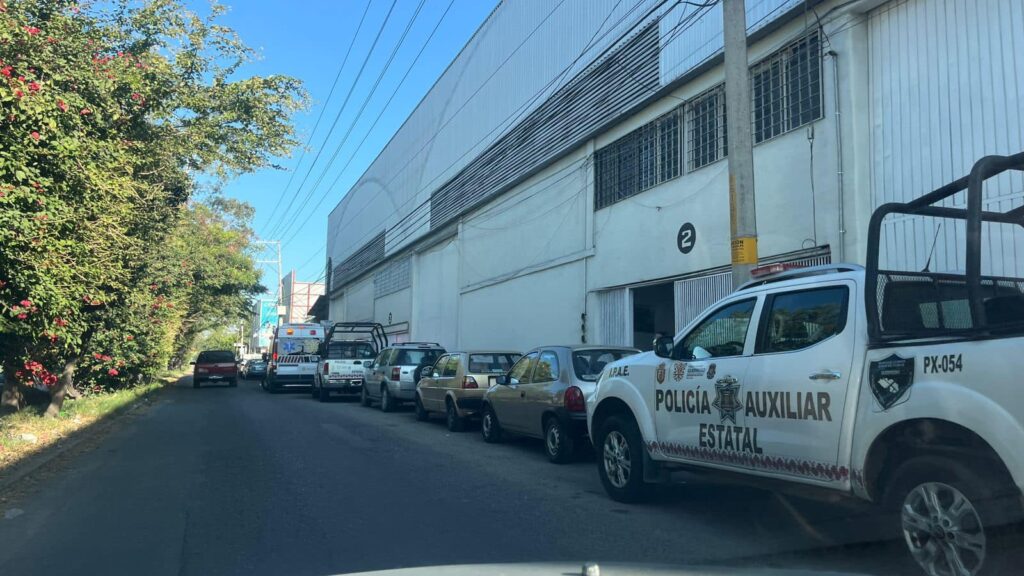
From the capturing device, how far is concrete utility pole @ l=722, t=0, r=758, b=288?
9.17 metres

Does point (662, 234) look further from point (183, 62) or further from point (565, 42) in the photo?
point (183, 62)

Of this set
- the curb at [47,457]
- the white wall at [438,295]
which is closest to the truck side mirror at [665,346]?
the curb at [47,457]

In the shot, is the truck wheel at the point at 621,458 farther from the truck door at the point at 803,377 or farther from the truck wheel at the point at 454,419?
the truck wheel at the point at 454,419

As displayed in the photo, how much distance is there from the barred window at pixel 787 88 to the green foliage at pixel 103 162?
978 centimetres

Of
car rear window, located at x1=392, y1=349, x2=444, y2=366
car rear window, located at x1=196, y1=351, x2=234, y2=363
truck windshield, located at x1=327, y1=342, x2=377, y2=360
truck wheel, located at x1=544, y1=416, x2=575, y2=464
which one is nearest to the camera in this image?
truck wheel, located at x1=544, y1=416, x2=575, y2=464

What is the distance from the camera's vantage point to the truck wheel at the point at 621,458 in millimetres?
7141

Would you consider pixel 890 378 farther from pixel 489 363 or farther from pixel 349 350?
pixel 349 350

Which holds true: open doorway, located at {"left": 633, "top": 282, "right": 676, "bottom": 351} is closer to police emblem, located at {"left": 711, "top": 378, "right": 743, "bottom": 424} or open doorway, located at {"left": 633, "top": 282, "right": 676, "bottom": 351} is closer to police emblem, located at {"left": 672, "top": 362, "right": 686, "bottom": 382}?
police emblem, located at {"left": 672, "top": 362, "right": 686, "bottom": 382}

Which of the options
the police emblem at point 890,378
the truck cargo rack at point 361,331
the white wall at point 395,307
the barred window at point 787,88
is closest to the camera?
the police emblem at point 890,378

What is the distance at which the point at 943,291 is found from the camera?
543 centimetres

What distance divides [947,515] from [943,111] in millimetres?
6986

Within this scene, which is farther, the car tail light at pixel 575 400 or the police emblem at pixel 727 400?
the car tail light at pixel 575 400

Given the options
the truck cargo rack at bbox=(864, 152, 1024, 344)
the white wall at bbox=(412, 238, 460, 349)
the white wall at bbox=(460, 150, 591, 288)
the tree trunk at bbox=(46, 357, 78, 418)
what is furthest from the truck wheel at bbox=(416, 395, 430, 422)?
the truck cargo rack at bbox=(864, 152, 1024, 344)

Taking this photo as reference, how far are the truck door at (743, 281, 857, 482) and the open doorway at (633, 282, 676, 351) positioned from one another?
34.8ft
